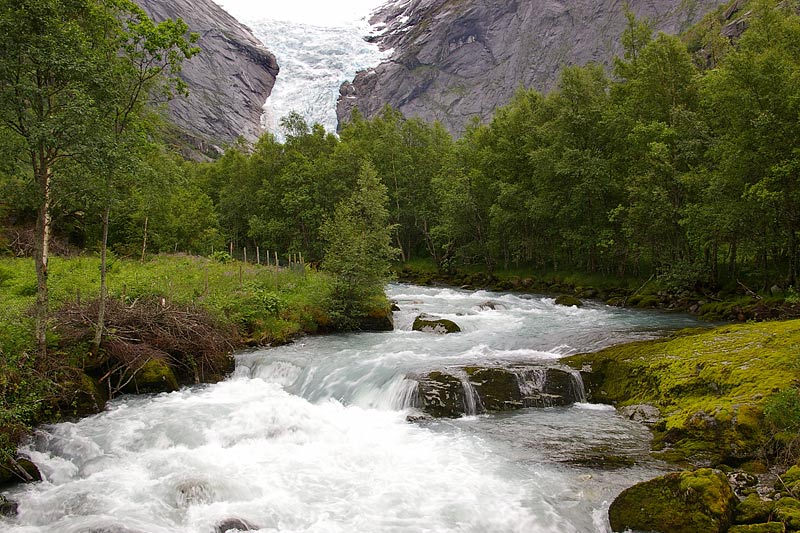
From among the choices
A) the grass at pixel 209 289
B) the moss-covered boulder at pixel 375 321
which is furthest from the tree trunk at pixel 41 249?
the moss-covered boulder at pixel 375 321

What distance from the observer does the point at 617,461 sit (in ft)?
31.8

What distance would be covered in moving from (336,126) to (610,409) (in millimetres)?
183728

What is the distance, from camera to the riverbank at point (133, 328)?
452 inches

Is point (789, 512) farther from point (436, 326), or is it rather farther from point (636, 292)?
point (636, 292)

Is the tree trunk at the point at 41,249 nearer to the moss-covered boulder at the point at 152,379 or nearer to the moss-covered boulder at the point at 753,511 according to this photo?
the moss-covered boulder at the point at 152,379

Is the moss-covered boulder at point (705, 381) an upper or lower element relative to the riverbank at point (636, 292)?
lower

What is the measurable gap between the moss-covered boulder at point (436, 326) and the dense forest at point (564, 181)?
32.3 ft

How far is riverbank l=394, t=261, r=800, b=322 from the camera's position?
2188 cm

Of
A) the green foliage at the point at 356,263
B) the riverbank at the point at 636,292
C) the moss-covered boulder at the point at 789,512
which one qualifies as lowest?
the moss-covered boulder at the point at 789,512

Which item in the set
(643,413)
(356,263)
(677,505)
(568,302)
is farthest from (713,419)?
(568,302)

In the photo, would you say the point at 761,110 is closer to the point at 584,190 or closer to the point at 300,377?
the point at 584,190

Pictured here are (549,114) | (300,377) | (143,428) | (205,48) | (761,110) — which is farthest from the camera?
(205,48)

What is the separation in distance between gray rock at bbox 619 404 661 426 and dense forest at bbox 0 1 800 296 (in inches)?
510

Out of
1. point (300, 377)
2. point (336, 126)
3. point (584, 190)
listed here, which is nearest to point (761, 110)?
point (584, 190)
